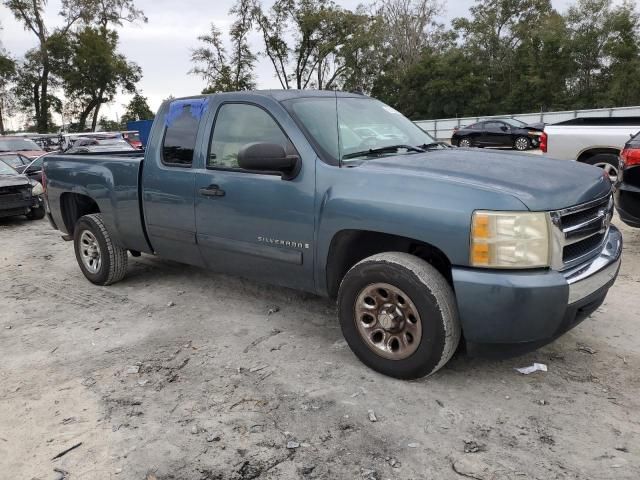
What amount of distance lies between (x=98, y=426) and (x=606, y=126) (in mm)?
9619

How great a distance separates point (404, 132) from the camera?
4270 millimetres

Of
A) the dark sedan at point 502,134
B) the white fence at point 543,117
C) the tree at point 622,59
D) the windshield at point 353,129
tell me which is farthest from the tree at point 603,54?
the windshield at point 353,129

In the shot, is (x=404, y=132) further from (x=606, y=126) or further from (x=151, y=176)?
(x=606, y=126)

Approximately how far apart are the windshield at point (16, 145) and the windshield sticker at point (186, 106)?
15.9m

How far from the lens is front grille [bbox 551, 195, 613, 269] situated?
2939 millimetres

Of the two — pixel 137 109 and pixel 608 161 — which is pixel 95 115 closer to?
pixel 137 109

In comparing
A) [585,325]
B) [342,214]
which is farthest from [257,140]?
[585,325]

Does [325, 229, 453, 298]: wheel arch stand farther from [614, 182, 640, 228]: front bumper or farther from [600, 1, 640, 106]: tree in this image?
[600, 1, 640, 106]: tree

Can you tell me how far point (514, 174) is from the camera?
3170 millimetres

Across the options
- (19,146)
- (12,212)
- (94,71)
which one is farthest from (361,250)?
(94,71)

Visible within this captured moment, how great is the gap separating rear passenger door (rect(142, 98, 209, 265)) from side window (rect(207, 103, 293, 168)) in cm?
19

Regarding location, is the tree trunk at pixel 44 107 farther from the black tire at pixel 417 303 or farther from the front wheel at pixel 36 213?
the black tire at pixel 417 303

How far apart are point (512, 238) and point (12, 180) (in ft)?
33.9

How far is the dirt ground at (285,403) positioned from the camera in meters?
2.60
